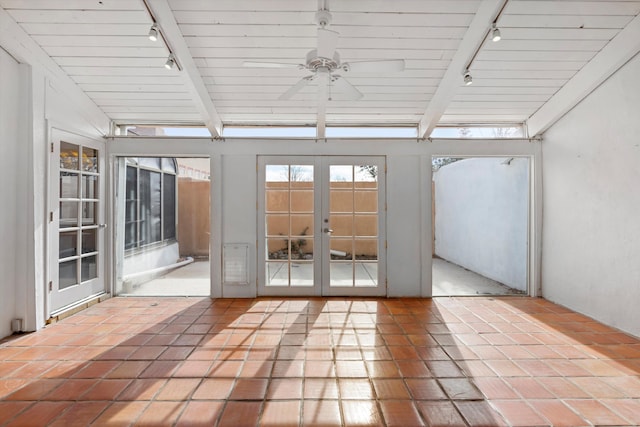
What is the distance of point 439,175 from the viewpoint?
23.6 feet

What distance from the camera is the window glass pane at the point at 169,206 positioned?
6094 millimetres

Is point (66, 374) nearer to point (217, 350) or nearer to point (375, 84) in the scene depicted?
point (217, 350)

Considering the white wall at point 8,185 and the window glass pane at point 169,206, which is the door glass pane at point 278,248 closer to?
the white wall at point 8,185

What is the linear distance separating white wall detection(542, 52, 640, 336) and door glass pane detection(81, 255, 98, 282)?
5.60 metres

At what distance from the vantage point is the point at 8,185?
2748mm

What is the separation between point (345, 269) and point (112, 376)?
2.62m

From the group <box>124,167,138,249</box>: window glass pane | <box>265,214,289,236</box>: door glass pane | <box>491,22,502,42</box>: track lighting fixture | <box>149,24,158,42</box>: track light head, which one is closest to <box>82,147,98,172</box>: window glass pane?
<box>124,167,138,249</box>: window glass pane

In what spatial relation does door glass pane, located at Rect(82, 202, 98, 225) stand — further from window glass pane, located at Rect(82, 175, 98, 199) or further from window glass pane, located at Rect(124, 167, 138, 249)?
window glass pane, located at Rect(124, 167, 138, 249)

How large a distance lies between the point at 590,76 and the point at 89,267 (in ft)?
19.1

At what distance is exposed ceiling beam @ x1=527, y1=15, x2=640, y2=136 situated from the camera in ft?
8.87

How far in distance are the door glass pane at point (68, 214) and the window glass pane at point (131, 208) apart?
3.80ft

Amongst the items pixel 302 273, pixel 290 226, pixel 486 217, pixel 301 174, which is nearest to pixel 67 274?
pixel 290 226

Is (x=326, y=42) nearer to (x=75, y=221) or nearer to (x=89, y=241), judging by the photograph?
(x=75, y=221)

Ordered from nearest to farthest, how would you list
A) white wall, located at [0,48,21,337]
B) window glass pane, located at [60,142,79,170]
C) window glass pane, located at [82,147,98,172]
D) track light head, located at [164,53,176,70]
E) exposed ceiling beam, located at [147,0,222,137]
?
1. exposed ceiling beam, located at [147,0,222,137]
2. white wall, located at [0,48,21,337]
3. track light head, located at [164,53,176,70]
4. window glass pane, located at [60,142,79,170]
5. window glass pane, located at [82,147,98,172]
